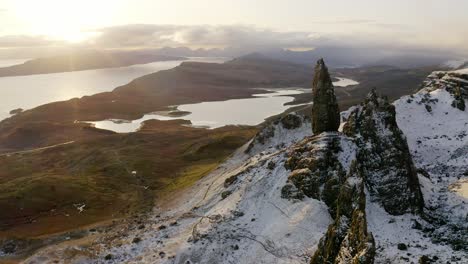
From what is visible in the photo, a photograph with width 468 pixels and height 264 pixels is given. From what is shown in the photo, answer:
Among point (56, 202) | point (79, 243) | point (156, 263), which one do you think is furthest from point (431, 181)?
point (56, 202)

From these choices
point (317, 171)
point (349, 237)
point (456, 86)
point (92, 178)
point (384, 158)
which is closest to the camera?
point (349, 237)

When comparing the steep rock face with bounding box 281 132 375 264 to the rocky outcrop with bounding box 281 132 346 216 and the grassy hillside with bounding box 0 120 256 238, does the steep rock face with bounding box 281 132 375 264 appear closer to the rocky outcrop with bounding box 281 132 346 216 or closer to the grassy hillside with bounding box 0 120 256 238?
the rocky outcrop with bounding box 281 132 346 216

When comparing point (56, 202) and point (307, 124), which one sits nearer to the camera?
point (56, 202)

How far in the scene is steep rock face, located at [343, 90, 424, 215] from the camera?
4275cm

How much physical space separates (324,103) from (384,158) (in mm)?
10872

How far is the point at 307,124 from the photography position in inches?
3236

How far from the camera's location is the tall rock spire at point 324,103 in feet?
173

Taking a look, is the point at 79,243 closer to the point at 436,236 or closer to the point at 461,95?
the point at 436,236

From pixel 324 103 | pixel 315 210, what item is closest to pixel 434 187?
pixel 315 210

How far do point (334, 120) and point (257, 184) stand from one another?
1237 centimetres

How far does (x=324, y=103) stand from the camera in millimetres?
52750

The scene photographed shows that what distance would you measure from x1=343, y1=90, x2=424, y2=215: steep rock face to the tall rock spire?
3104mm

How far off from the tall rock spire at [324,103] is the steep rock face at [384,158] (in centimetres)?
310

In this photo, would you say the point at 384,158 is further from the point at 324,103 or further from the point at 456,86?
the point at 456,86
